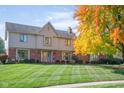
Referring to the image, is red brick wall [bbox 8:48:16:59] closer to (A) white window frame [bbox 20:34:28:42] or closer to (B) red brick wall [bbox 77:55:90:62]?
(A) white window frame [bbox 20:34:28:42]

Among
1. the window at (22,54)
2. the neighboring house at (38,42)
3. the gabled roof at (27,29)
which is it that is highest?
the gabled roof at (27,29)

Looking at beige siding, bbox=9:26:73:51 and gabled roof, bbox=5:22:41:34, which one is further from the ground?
gabled roof, bbox=5:22:41:34

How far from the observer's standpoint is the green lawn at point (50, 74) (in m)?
10.5

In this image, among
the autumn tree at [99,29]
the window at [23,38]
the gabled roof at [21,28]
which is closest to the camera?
the gabled roof at [21,28]

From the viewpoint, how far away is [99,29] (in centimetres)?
1153

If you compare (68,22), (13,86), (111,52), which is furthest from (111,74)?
(13,86)

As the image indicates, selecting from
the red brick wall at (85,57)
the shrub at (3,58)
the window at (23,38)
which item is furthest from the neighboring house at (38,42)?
the red brick wall at (85,57)

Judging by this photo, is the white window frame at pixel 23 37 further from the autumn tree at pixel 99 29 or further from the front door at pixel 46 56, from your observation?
the autumn tree at pixel 99 29

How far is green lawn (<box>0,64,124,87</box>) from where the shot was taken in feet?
34.4

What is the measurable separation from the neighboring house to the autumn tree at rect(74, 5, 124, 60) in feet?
1.13

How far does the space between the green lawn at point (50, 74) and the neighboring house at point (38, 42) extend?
14.6 inches

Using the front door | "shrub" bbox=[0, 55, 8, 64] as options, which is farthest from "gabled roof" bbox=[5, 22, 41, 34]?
"shrub" bbox=[0, 55, 8, 64]
